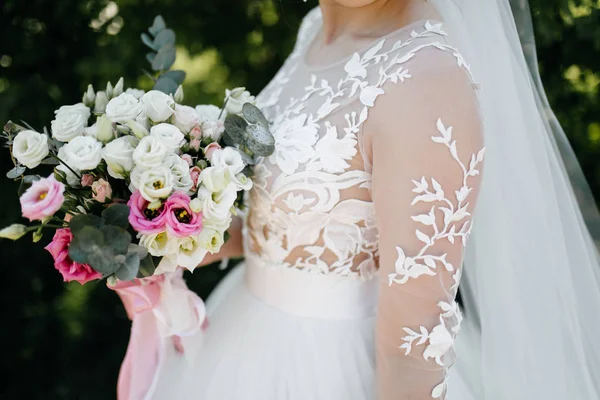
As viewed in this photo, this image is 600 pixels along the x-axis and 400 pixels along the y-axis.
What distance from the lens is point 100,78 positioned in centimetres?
219

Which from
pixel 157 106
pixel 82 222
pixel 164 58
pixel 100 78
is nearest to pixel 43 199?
pixel 82 222

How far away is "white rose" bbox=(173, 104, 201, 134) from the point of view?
4.24 feet

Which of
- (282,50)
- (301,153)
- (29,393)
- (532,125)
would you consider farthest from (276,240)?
(29,393)

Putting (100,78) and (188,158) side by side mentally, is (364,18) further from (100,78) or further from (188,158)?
(100,78)

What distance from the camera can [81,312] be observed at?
2.40 metres

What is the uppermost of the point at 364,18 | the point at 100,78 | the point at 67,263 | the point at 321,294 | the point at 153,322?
the point at 364,18

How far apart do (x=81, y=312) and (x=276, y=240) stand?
1359mm

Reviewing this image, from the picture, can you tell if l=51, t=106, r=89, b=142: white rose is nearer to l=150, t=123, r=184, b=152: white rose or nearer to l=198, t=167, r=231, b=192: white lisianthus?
l=150, t=123, r=184, b=152: white rose

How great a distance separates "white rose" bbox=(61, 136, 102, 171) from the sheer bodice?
0.39 meters

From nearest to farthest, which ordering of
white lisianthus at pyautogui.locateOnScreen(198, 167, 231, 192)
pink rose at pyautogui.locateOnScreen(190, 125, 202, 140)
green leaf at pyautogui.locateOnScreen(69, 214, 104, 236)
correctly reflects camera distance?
green leaf at pyautogui.locateOnScreen(69, 214, 104, 236) < white lisianthus at pyautogui.locateOnScreen(198, 167, 231, 192) < pink rose at pyautogui.locateOnScreen(190, 125, 202, 140)

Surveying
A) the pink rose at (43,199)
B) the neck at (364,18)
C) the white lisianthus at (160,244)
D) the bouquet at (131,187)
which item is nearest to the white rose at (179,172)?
the bouquet at (131,187)

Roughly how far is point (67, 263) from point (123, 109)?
34 centimetres

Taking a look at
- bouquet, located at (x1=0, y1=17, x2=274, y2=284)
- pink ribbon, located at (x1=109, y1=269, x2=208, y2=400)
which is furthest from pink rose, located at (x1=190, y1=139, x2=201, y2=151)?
pink ribbon, located at (x1=109, y1=269, x2=208, y2=400)

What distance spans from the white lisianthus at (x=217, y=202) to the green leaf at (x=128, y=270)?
163mm
